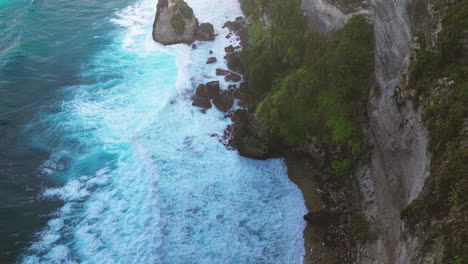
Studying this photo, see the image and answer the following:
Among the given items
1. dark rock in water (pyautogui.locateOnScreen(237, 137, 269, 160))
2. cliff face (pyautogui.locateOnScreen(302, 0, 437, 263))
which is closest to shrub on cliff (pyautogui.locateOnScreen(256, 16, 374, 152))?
dark rock in water (pyautogui.locateOnScreen(237, 137, 269, 160))

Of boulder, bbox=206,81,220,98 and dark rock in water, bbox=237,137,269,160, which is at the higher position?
boulder, bbox=206,81,220,98

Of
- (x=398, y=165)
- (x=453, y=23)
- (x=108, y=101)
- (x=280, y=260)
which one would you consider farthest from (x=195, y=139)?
(x=453, y=23)

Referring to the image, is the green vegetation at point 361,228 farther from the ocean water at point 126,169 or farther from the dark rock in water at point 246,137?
the dark rock in water at point 246,137

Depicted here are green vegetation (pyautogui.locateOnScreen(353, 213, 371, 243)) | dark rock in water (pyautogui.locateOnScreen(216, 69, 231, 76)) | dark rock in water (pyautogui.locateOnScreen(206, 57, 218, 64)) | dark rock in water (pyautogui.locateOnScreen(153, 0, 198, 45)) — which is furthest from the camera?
dark rock in water (pyautogui.locateOnScreen(153, 0, 198, 45))

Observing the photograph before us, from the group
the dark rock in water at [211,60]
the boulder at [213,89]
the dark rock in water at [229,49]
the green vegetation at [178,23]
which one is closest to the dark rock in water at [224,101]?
the boulder at [213,89]

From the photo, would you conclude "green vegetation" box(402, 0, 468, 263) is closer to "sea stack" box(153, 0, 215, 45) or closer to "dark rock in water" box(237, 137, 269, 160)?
"dark rock in water" box(237, 137, 269, 160)
